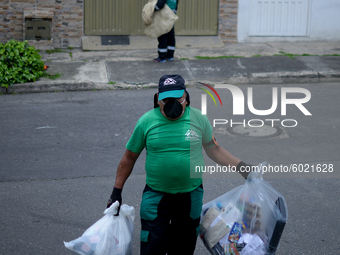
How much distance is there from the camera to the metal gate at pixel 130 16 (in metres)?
13.4

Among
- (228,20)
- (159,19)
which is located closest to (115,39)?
(159,19)

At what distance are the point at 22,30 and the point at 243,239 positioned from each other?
11.4 m

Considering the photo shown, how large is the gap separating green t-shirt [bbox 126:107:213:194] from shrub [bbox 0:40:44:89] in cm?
745

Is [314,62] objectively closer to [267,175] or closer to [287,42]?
[287,42]

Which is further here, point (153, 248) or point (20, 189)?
point (20, 189)

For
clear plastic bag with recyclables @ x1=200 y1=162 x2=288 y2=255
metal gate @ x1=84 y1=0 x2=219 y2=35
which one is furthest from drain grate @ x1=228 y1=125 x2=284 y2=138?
metal gate @ x1=84 y1=0 x2=219 y2=35

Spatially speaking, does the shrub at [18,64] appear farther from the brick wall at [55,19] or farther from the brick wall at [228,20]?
the brick wall at [228,20]

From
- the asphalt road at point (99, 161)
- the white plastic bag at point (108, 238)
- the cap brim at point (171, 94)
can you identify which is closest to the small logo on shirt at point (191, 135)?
the cap brim at point (171, 94)

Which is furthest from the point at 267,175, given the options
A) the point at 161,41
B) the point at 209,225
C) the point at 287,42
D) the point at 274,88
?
the point at 287,42

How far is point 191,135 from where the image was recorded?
3.46m

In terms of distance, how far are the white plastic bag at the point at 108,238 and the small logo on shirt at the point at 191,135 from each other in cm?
69

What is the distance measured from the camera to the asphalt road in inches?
185

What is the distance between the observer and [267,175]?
6156 mm

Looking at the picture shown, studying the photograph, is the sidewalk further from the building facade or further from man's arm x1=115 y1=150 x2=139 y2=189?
man's arm x1=115 y1=150 x2=139 y2=189
